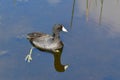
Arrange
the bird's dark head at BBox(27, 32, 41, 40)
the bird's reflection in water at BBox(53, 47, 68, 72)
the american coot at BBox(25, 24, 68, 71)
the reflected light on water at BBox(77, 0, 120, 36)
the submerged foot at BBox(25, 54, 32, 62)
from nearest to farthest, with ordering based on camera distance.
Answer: the bird's reflection in water at BBox(53, 47, 68, 72) → the submerged foot at BBox(25, 54, 32, 62) → the bird's dark head at BBox(27, 32, 41, 40) → the american coot at BBox(25, 24, 68, 71) → the reflected light on water at BBox(77, 0, 120, 36)

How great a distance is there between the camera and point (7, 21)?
10.2 metres

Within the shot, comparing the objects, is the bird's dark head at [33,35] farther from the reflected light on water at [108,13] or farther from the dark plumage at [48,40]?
the reflected light on water at [108,13]

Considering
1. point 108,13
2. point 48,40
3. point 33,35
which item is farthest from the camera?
point 108,13

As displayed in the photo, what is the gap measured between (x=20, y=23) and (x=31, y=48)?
0.83 meters

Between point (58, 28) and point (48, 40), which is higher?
point (58, 28)

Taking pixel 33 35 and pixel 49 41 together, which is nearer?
pixel 33 35

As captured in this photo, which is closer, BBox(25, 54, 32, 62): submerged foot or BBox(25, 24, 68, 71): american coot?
BBox(25, 54, 32, 62): submerged foot

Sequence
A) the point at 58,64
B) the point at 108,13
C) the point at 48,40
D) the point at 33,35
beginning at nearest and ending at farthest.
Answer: the point at 58,64
the point at 33,35
the point at 48,40
the point at 108,13

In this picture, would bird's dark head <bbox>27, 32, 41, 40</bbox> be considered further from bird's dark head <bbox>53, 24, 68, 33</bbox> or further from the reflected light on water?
the reflected light on water

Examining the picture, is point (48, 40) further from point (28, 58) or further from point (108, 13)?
point (108, 13)

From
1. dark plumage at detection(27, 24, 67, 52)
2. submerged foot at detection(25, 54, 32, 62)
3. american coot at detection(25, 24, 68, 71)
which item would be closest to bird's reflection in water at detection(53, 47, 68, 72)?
american coot at detection(25, 24, 68, 71)

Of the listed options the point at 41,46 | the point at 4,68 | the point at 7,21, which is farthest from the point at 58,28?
the point at 4,68

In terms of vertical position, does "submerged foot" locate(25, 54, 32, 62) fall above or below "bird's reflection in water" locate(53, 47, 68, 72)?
above

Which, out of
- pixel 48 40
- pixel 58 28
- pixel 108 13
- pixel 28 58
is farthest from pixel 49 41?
pixel 108 13
